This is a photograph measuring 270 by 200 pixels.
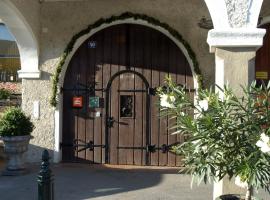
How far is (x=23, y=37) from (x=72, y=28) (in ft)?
3.34

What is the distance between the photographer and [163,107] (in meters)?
4.66

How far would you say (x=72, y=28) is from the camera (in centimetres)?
923

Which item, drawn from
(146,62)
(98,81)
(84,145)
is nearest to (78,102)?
(98,81)

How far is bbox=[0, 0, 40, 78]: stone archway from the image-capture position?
812 centimetres

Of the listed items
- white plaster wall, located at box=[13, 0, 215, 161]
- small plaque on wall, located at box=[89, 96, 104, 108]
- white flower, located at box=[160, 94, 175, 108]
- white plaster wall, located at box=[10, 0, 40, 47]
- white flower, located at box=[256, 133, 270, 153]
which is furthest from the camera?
small plaque on wall, located at box=[89, 96, 104, 108]

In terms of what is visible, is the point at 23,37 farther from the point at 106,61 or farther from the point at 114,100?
the point at 114,100

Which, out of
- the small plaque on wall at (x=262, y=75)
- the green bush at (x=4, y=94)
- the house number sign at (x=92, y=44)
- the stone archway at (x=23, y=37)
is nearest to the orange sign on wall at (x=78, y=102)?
the stone archway at (x=23, y=37)

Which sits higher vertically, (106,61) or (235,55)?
(106,61)

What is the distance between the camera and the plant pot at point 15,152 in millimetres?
8219

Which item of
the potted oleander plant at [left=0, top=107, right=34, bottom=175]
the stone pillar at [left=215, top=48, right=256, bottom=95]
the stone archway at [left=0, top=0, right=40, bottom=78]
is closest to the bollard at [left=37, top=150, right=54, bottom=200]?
the stone pillar at [left=215, top=48, right=256, bottom=95]

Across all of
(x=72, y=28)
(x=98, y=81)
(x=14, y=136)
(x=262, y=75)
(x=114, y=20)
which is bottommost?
(x=14, y=136)

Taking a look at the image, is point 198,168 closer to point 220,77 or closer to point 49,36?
point 220,77

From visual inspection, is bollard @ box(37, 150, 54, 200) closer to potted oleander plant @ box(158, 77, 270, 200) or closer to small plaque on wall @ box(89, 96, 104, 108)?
potted oleander plant @ box(158, 77, 270, 200)

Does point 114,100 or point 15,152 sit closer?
point 15,152
